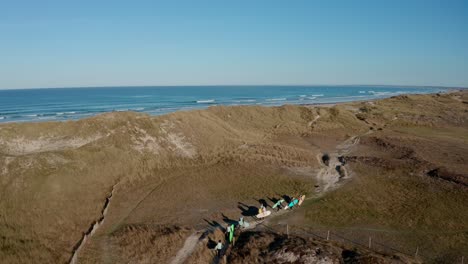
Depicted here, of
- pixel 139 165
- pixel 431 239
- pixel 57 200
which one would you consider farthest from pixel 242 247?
pixel 139 165

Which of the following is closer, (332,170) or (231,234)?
(231,234)

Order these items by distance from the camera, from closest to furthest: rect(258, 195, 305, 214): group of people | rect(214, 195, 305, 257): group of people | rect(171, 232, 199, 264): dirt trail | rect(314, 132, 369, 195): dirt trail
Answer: rect(171, 232, 199, 264): dirt trail < rect(214, 195, 305, 257): group of people < rect(258, 195, 305, 214): group of people < rect(314, 132, 369, 195): dirt trail

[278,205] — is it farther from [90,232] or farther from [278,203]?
[90,232]

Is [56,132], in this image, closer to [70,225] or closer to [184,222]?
[70,225]

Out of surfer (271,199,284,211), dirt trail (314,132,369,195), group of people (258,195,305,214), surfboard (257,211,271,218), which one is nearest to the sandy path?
dirt trail (314,132,369,195)

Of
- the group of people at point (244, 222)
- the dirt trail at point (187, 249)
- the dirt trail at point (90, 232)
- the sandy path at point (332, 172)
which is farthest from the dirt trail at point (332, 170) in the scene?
the dirt trail at point (90, 232)

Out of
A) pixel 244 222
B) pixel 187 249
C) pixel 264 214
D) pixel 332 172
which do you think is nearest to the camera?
pixel 187 249

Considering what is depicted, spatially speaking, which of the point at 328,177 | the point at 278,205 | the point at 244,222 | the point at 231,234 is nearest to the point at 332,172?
the point at 328,177

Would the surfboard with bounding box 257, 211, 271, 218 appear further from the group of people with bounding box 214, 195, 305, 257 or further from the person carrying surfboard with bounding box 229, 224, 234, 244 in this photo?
the person carrying surfboard with bounding box 229, 224, 234, 244

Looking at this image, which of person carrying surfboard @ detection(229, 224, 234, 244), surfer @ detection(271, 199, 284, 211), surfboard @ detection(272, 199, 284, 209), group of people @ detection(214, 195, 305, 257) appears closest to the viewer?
group of people @ detection(214, 195, 305, 257)
